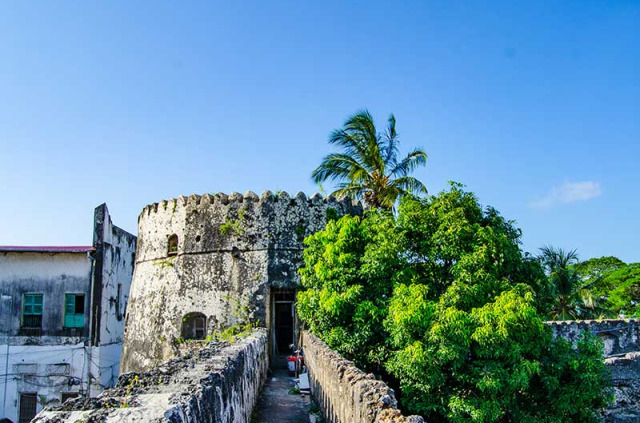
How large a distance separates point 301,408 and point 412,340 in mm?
2571

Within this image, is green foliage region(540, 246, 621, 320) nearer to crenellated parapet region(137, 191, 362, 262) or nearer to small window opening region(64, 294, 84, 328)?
crenellated parapet region(137, 191, 362, 262)

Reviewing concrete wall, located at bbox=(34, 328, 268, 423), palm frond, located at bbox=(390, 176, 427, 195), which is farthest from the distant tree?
concrete wall, located at bbox=(34, 328, 268, 423)

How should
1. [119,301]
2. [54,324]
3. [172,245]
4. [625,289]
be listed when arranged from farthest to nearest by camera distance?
[625,289] < [119,301] < [54,324] < [172,245]

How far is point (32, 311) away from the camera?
20.1 meters

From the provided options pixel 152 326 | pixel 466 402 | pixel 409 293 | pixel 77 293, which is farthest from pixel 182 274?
pixel 466 402

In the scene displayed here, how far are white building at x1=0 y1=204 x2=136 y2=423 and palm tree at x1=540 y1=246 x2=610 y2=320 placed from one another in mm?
20761

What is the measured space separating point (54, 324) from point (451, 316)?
16.0 meters

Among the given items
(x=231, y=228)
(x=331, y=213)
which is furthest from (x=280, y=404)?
(x=331, y=213)

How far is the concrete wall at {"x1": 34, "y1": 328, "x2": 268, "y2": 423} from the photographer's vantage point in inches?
141

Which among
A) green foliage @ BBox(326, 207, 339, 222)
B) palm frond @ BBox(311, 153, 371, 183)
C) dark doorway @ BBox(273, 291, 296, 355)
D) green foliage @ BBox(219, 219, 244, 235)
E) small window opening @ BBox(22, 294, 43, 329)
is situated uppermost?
palm frond @ BBox(311, 153, 371, 183)

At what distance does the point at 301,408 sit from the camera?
34.4 ft

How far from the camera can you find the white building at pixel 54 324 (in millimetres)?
19328

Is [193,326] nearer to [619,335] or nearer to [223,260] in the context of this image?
[223,260]

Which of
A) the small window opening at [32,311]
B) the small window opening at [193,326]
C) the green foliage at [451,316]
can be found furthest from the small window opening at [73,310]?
the green foliage at [451,316]
